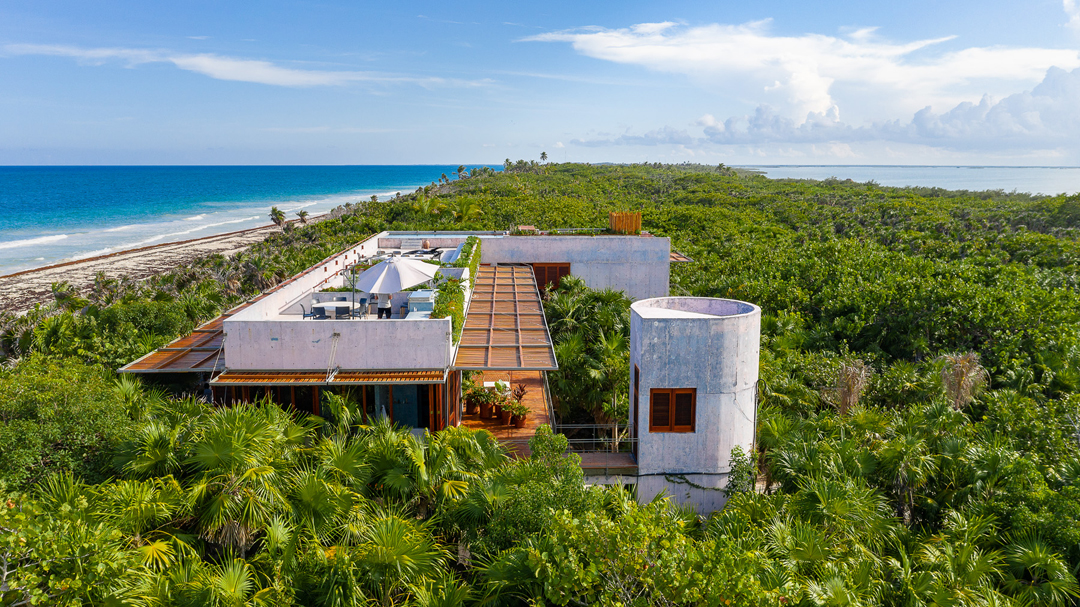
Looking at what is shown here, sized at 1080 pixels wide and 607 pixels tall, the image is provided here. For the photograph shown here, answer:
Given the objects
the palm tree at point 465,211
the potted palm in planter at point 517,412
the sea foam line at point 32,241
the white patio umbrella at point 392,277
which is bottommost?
the potted palm in planter at point 517,412

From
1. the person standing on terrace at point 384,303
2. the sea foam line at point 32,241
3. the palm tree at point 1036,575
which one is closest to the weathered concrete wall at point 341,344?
the person standing on terrace at point 384,303

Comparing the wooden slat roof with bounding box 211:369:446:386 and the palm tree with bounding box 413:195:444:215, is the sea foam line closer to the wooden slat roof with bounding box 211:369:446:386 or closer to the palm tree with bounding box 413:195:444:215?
the palm tree with bounding box 413:195:444:215

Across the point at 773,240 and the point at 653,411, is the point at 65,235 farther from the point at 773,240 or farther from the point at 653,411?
the point at 653,411

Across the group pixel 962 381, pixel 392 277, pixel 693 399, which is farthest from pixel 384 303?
pixel 962 381

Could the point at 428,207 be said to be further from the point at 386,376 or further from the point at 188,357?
the point at 386,376

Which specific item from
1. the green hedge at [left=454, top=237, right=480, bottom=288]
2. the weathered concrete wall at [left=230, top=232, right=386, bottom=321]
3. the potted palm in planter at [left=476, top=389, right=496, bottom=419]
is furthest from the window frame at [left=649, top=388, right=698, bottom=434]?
the weathered concrete wall at [left=230, top=232, right=386, bottom=321]

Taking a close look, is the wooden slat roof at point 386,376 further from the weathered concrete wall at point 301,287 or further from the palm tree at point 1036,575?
the palm tree at point 1036,575
